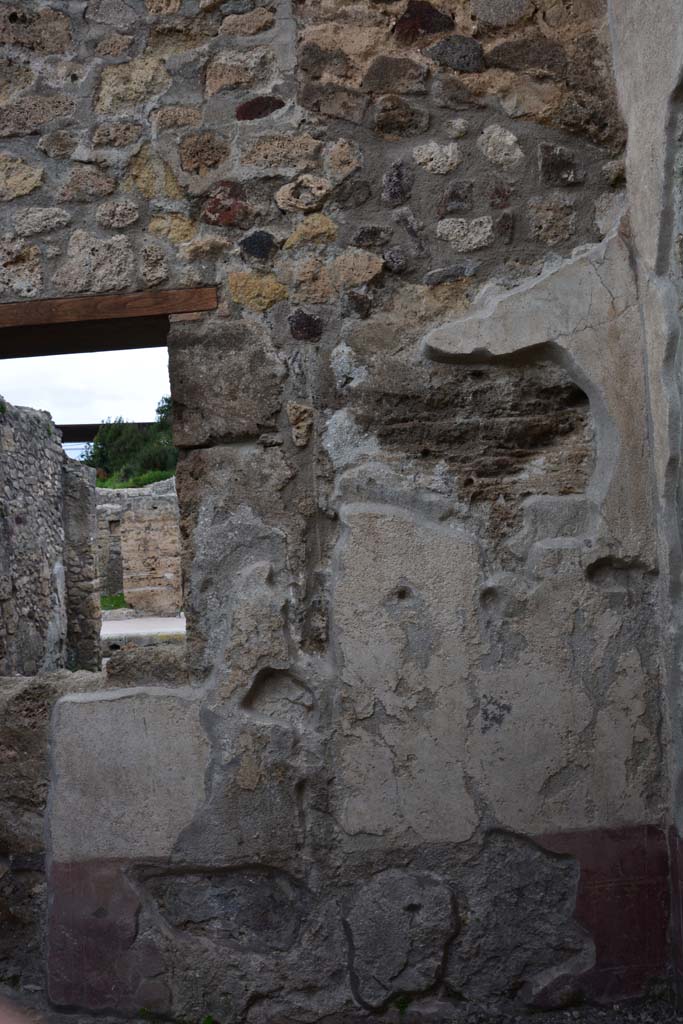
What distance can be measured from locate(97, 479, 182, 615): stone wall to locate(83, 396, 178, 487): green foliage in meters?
9.62

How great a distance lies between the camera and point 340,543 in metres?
2.50

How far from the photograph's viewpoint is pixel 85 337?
9.04 ft

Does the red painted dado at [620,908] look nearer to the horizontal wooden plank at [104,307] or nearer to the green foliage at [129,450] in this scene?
the horizontal wooden plank at [104,307]

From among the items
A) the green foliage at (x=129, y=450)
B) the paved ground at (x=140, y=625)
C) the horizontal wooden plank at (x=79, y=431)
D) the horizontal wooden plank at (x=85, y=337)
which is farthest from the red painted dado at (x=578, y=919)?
the horizontal wooden plank at (x=79, y=431)

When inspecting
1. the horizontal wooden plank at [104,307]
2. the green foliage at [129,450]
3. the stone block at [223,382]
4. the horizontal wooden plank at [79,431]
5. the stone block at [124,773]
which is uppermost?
the horizontal wooden plank at [79,431]

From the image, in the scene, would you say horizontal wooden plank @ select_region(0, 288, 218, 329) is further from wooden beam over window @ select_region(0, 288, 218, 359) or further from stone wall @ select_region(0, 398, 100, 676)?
stone wall @ select_region(0, 398, 100, 676)

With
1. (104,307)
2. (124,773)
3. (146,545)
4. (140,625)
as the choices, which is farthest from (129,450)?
(124,773)

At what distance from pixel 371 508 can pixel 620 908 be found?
1215 mm

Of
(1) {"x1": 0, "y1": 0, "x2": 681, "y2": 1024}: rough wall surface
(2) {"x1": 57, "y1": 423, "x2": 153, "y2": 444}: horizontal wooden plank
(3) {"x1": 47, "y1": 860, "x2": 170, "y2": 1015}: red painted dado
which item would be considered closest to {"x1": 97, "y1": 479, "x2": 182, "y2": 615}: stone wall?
(1) {"x1": 0, "y1": 0, "x2": 681, "y2": 1024}: rough wall surface

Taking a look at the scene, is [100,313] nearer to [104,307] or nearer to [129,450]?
[104,307]

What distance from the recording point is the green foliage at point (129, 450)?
79.8ft

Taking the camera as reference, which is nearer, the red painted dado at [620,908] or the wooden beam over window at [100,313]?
the red painted dado at [620,908]

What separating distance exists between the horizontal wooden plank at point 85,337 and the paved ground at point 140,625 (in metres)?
7.74

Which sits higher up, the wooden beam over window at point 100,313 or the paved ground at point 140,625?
the wooden beam over window at point 100,313
